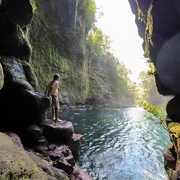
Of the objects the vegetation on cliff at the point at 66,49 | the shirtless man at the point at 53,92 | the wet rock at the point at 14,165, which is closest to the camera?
the wet rock at the point at 14,165

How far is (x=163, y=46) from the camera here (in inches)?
273

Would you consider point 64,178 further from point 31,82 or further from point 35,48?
point 35,48

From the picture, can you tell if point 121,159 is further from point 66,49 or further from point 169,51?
point 66,49

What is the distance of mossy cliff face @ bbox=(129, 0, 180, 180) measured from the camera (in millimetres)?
5949

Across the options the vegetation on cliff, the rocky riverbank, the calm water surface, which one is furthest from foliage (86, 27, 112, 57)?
the rocky riverbank

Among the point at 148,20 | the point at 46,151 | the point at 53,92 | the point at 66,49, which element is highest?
the point at 66,49

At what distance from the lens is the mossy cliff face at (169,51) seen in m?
5.95

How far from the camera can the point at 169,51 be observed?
22.0 feet

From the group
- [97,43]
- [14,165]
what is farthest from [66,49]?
[14,165]

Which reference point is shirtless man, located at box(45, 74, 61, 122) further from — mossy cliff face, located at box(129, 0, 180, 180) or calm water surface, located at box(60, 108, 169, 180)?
mossy cliff face, located at box(129, 0, 180, 180)

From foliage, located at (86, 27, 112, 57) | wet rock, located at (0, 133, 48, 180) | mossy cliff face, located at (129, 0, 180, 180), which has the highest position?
foliage, located at (86, 27, 112, 57)

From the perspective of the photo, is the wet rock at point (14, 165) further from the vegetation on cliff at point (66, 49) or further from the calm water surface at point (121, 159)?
the vegetation on cliff at point (66, 49)

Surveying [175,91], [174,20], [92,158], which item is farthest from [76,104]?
[174,20]

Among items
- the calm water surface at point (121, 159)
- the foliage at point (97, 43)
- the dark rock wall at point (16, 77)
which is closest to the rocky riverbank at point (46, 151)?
the dark rock wall at point (16, 77)
